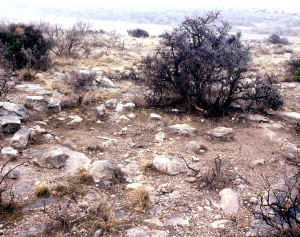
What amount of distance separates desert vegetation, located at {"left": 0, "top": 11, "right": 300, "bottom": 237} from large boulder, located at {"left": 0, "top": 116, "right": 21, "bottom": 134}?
0.02 meters

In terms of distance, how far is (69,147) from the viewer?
4863 mm

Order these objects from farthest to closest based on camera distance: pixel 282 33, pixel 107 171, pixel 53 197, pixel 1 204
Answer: pixel 282 33 → pixel 107 171 → pixel 53 197 → pixel 1 204

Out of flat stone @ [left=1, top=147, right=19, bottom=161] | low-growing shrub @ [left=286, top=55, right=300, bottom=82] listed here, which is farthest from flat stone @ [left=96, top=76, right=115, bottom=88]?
low-growing shrub @ [left=286, top=55, right=300, bottom=82]

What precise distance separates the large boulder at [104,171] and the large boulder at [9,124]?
1.90 metres

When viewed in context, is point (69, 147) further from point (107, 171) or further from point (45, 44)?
point (45, 44)

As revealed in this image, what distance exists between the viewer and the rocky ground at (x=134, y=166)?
10.6 ft

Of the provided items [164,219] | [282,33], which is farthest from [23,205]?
[282,33]

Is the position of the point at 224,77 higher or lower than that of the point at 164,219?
higher

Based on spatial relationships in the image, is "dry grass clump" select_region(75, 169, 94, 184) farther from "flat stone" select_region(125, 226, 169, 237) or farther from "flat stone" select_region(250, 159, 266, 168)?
"flat stone" select_region(250, 159, 266, 168)

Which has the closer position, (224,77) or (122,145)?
(122,145)

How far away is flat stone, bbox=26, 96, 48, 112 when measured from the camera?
6289 millimetres

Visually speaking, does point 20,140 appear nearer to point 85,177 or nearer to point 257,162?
point 85,177

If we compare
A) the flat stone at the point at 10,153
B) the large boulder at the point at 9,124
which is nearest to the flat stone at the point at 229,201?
the flat stone at the point at 10,153

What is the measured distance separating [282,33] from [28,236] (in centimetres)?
3905
